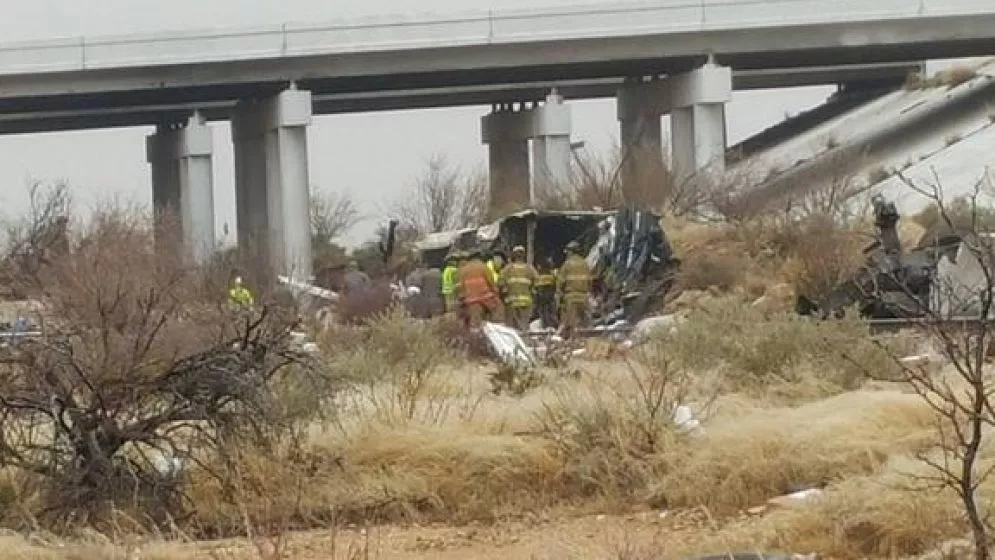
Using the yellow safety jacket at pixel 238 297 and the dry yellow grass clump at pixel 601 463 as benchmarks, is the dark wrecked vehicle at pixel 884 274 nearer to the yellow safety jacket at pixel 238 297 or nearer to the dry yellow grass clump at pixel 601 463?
the dry yellow grass clump at pixel 601 463

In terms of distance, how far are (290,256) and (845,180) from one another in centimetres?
1440

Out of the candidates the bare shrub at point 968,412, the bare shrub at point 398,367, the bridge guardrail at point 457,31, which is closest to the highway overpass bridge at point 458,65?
the bridge guardrail at point 457,31

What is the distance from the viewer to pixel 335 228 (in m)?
74.4

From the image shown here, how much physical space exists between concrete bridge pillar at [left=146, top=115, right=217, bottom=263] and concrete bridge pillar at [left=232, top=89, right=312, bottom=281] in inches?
44.0

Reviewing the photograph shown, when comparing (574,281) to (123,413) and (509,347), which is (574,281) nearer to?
(509,347)

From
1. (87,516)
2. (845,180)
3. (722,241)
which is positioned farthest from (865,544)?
(845,180)

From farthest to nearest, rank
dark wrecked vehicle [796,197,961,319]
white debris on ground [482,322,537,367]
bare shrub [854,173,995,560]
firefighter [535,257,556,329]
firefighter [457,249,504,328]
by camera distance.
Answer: firefighter [535,257,556,329]
firefighter [457,249,504,328]
dark wrecked vehicle [796,197,961,319]
white debris on ground [482,322,537,367]
bare shrub [854,173,995,560]

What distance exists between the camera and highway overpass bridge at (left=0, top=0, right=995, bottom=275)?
45000mm

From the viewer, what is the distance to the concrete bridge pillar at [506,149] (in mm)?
53406

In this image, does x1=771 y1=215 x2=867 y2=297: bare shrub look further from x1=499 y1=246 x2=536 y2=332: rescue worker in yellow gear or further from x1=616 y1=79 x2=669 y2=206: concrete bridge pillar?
x1=616 y1=79 x2=669 y2=206: concrete bridge pillar

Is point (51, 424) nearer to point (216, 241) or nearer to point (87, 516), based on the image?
point (87, 516)

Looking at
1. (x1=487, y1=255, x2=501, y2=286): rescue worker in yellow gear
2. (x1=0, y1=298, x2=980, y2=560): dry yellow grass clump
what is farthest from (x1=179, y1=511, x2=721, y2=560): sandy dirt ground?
(x1=487, y1=255, x2=501, y2=286): rescue worker in yellow gear

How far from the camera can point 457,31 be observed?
45.6 meters

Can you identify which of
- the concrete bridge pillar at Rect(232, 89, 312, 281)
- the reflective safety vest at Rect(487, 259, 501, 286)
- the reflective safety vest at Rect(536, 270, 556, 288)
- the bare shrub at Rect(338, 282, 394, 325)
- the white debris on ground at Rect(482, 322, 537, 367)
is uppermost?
the concrete bridge pillar at Rect(232, 89, 312, 281)
